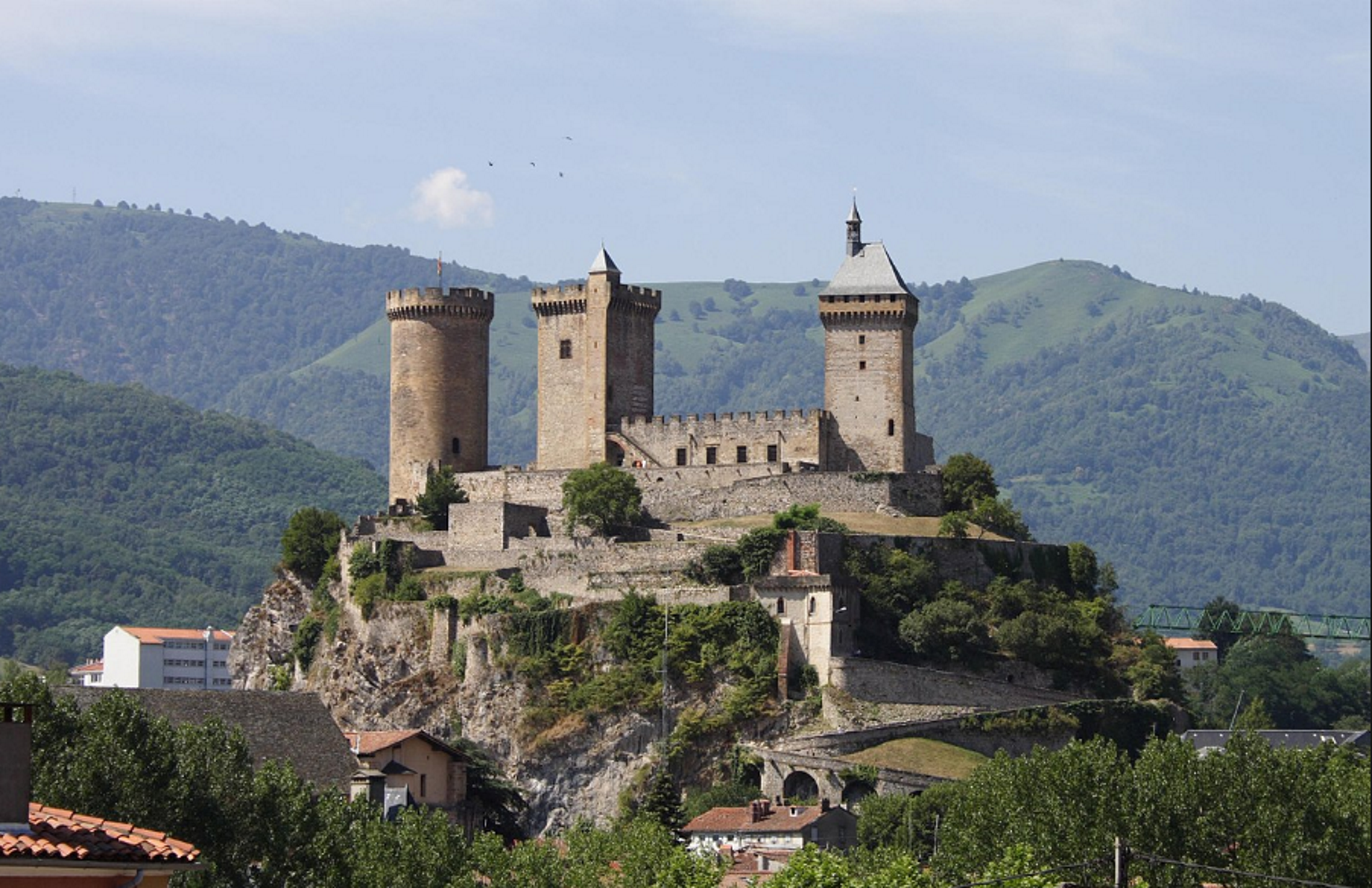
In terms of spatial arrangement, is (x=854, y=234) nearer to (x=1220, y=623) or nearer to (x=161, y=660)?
(x=1220, y=623)

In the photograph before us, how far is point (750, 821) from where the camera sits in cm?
8200

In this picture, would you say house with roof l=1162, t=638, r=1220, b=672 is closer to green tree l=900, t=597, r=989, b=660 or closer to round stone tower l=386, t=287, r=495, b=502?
round stone tower l=386, t=287, r=495, b=502

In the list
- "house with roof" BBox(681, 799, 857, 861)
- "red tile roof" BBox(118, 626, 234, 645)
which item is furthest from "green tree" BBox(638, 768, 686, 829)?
"red tile roof" BBox(118, 626, 234, 645)

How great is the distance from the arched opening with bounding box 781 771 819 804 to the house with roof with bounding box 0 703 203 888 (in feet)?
199

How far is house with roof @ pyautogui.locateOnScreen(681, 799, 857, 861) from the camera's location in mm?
80562

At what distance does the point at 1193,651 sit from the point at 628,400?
62.5 m

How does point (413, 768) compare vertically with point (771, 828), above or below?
above

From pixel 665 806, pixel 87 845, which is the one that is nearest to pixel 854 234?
pixel 665 806

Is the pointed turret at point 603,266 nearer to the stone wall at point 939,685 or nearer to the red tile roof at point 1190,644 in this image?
the stone wall at point 939,685

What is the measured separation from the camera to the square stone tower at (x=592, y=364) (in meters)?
103

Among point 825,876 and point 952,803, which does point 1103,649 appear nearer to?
point 952,803

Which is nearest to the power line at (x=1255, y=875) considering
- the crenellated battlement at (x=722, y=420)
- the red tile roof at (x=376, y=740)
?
the red tile roof at (x=376, y=740)

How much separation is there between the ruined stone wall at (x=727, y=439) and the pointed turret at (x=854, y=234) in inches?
314

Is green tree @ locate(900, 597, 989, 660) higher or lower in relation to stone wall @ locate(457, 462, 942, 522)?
lower
